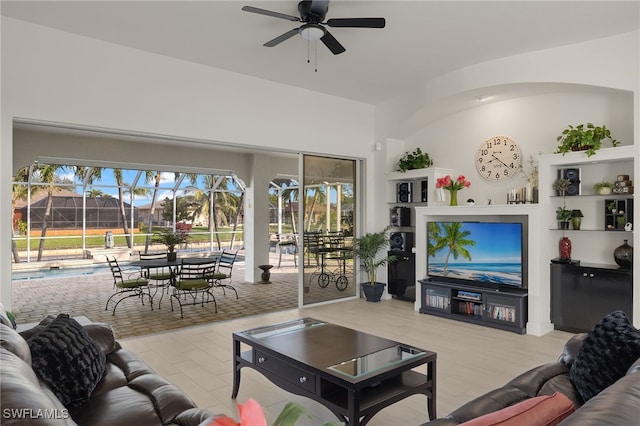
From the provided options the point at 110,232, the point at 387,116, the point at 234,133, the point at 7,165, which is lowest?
the point at 110,232

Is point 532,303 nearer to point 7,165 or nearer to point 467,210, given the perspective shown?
point 467,210

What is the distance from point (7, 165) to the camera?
3975mm

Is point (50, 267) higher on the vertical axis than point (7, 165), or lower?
lower

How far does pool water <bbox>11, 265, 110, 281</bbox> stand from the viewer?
396 inches

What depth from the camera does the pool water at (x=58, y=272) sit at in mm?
10055

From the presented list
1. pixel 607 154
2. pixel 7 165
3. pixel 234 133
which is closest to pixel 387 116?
pixel 234 133

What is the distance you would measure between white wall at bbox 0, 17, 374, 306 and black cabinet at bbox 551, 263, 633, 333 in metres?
3.58

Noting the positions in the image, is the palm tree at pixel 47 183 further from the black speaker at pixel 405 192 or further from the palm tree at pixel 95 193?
the black speaker at pixel 405 192

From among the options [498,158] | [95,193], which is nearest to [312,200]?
[498,158]

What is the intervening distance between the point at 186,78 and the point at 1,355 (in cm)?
428

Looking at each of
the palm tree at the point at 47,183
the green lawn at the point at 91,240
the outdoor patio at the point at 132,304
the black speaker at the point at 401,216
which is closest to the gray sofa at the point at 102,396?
the outdoor patio at the point at 132,304

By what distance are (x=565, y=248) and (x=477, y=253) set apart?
3.31 ft

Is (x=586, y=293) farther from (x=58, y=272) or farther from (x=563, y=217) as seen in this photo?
(x=58, y=272)

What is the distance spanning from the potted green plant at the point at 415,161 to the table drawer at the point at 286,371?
444 cm
